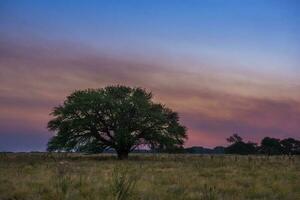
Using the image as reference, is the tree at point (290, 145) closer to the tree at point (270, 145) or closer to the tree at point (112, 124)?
the tree at point (270, 145)

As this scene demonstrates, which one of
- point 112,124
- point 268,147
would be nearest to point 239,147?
point 268,147

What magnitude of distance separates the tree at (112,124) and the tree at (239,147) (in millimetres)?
73786

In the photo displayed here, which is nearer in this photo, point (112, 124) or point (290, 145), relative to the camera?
point (112, 124)

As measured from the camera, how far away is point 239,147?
125 metres

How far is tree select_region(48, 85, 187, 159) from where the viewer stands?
161 ft

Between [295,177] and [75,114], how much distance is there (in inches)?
1137

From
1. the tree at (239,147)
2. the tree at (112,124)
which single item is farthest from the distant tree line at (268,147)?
the tree at (112,124)

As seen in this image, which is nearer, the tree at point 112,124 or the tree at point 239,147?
the tree at point 112,124

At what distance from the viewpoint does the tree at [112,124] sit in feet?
161

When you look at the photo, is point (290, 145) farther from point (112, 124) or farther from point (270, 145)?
point (112, 124)

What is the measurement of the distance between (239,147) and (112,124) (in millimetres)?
79672

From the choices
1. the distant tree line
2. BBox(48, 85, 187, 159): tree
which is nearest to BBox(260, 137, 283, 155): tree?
the distant tree line

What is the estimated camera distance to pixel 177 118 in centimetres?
5181

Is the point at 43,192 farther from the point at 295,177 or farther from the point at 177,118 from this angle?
the point at 177,118
